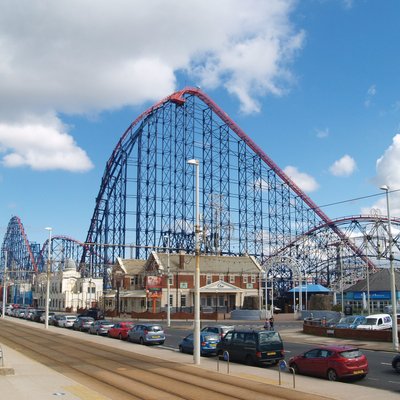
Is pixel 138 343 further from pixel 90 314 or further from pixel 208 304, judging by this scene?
pixel 208 304

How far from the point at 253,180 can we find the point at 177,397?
6389cm

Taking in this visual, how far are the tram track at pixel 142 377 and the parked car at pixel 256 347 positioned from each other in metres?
2.55

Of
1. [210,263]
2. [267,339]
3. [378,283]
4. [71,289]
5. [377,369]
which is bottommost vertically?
[377,369]

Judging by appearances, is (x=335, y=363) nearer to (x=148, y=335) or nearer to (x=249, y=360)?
(x=249, y=360)

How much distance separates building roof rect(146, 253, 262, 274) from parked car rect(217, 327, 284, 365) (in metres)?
49.0

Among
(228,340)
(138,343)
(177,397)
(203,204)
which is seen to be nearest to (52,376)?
(177,397)

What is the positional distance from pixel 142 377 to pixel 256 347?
5686 mm

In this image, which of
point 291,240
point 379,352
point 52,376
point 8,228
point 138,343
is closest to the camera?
point 52,376

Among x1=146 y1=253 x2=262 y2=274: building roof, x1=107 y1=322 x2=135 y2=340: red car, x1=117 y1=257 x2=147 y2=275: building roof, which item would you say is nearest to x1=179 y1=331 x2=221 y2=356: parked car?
x1=107 y1=322 x2=135 y2=340: red car

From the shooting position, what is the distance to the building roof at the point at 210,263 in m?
73.9

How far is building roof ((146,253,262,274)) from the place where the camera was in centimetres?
7388

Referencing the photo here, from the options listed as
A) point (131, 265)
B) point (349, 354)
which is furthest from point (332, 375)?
point (131, 265)

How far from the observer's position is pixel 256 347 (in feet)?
73.2

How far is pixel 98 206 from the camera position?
246 feet
